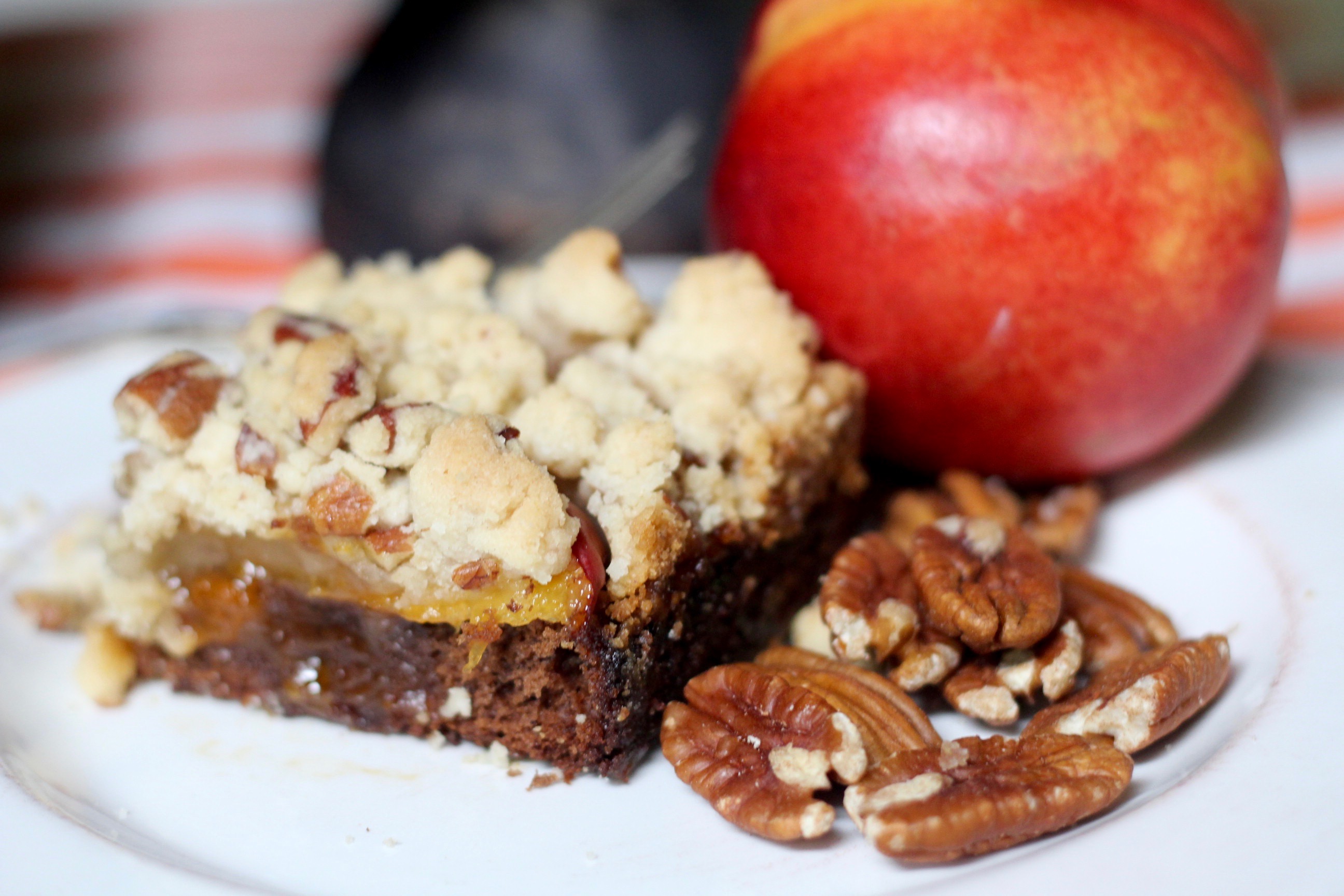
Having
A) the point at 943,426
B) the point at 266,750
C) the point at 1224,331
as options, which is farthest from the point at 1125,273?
the point at 266,750

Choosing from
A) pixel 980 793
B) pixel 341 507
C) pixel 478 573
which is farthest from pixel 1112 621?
pixel 341 507

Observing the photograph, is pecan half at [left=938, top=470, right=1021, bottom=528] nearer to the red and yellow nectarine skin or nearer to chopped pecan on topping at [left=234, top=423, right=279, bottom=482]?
the red and yellow nectarine skin

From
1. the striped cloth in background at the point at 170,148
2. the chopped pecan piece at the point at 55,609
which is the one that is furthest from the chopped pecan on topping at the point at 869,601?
the striped cloth in background at the point at 170,148

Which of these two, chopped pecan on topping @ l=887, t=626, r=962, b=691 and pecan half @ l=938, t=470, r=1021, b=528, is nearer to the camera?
chopped pecan on topping @ l=887, t=626, r=962, b=691

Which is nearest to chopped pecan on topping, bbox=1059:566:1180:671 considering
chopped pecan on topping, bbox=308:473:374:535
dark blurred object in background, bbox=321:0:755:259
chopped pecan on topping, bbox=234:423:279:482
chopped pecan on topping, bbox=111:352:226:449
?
chopped pecan on topping, bbox=308:473:374:535

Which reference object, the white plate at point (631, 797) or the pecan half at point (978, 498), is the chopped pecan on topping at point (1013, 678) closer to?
the white plate at point (631, 797)

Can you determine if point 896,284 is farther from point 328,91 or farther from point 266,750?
point 328,91
